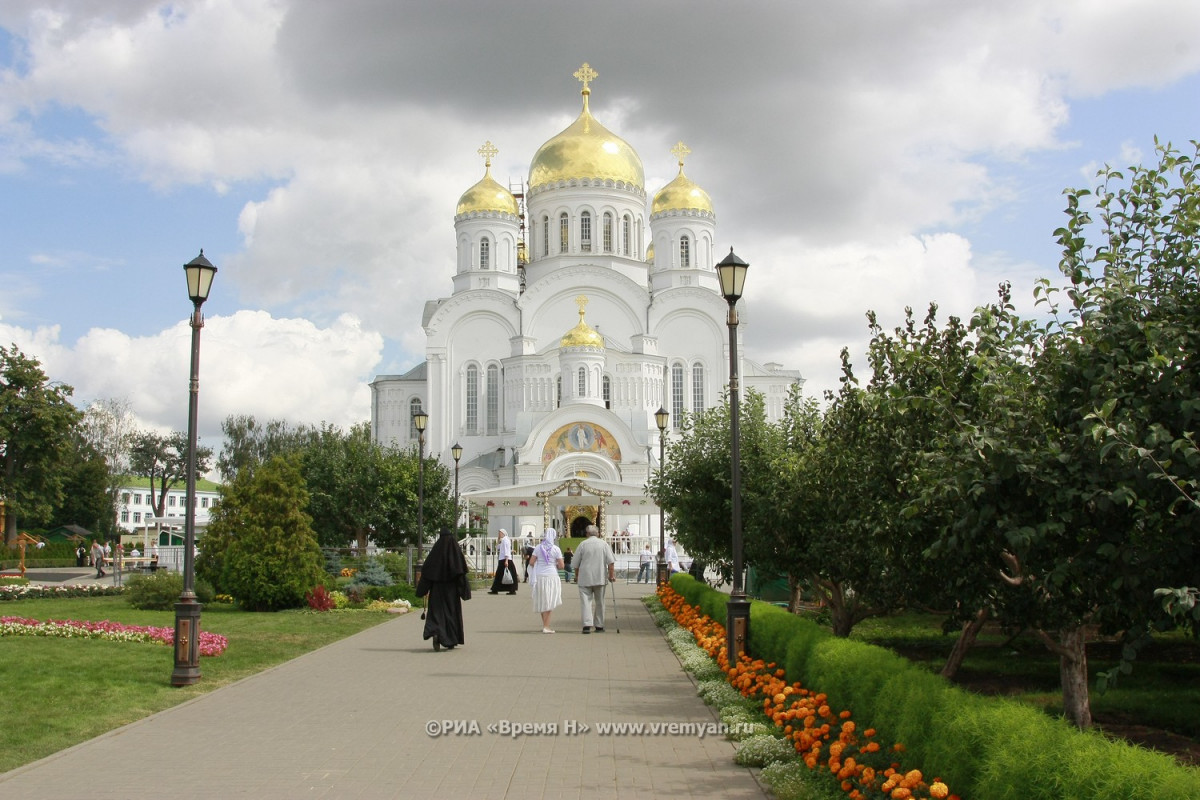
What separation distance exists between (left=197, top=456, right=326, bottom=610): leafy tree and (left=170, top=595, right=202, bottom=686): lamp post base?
28.2ft

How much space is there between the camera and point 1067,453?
6066 mm

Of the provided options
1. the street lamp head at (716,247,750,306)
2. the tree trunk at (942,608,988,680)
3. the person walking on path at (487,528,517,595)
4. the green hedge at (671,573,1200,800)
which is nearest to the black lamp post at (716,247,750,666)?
the street lamp head at (716,247,750,306)

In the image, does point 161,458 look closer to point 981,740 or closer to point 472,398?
point 472,398

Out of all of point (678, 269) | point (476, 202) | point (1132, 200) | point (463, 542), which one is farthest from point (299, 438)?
point (1132, 200)

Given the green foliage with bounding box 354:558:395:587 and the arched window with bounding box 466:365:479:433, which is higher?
the arched window with bounding box 466:365:479:433

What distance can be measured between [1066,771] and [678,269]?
5122 cm

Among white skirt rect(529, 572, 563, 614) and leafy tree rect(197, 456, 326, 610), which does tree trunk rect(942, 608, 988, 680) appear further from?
leafy tree rect(197, 456, 326, 610)

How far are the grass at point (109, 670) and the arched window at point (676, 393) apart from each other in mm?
34216

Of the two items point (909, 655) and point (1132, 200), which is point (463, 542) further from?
point (1132, 200)

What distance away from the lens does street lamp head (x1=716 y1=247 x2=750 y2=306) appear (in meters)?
11.9

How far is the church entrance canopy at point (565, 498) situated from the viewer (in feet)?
124

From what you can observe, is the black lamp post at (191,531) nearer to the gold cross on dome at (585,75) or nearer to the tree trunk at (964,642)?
the tree trunk at (964,642)

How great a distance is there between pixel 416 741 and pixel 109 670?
16.2 feet

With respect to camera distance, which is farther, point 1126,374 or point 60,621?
point 60,621
